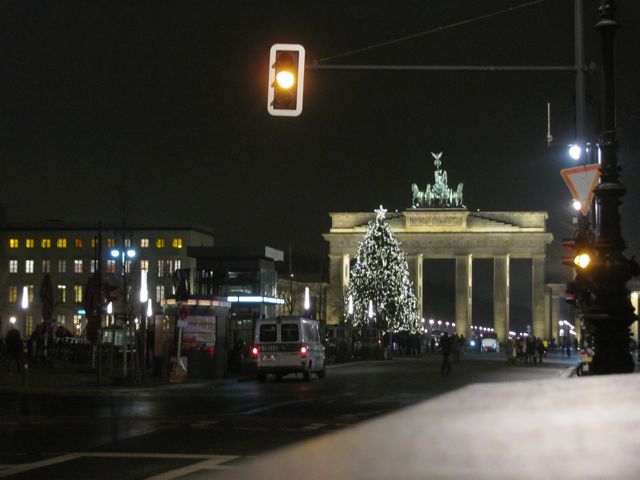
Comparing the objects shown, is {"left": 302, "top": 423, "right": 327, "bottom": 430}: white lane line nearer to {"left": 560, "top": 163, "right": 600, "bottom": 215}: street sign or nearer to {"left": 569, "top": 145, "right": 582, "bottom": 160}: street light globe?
{"left": 560, "top": 163, "right": 600, "bottom": 215}: street sign

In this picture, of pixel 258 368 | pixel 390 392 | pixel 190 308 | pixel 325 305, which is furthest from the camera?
pixel 325 305

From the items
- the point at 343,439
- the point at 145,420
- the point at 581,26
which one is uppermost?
the point at 581,26

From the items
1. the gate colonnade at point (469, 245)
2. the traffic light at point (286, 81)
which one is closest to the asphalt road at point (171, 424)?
the traffic light at point (286, 81)

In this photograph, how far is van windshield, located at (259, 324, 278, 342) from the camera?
1524 inches

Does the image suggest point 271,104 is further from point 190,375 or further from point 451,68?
point 190,375

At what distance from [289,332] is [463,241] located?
90.5m

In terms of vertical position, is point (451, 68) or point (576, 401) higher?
point (451, 68)

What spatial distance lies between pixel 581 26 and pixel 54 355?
41.8 m

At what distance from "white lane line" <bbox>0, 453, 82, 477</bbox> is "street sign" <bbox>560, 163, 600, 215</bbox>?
876 centimetres

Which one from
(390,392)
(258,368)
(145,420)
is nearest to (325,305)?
(258,368)

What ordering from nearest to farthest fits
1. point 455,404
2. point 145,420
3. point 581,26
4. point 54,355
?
point 455,404 → point 581,26 → point 145,420 → point 54,355

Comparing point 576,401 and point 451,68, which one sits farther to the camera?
point 451,68

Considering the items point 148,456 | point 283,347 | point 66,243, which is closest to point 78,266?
point 66,243

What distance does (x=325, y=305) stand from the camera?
10919cm
